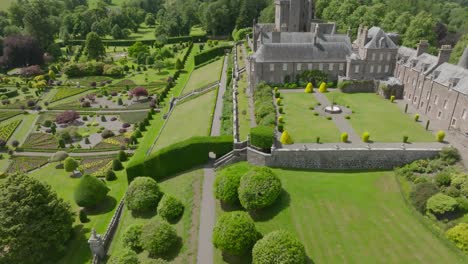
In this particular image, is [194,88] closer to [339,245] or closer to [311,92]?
[311,92]

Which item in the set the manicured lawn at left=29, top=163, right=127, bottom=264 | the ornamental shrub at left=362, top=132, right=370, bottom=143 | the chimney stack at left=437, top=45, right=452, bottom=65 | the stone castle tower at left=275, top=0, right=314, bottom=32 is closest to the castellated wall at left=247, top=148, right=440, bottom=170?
the ornamental shrub at left=362, top=132, right=370, bottom=143

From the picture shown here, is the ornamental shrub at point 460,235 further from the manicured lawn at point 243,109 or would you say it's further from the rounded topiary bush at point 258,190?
the manicured lawn at point 243,109

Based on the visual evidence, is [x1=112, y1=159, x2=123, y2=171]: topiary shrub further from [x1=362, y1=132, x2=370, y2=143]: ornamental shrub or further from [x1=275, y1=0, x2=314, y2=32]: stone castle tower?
[x1=275, y1=0, x2=314, y2=32]: stone castle tower

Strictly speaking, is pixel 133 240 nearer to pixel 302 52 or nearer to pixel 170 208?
pixel 170 208

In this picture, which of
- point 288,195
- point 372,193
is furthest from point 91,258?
point 372,193

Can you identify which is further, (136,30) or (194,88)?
(136,30)

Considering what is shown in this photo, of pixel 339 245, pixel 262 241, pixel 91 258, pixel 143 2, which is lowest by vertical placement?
pixel 91 258

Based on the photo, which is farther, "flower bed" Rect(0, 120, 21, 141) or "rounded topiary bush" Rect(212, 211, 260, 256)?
"flower bed" Rect(0, 120, 21, 141)
